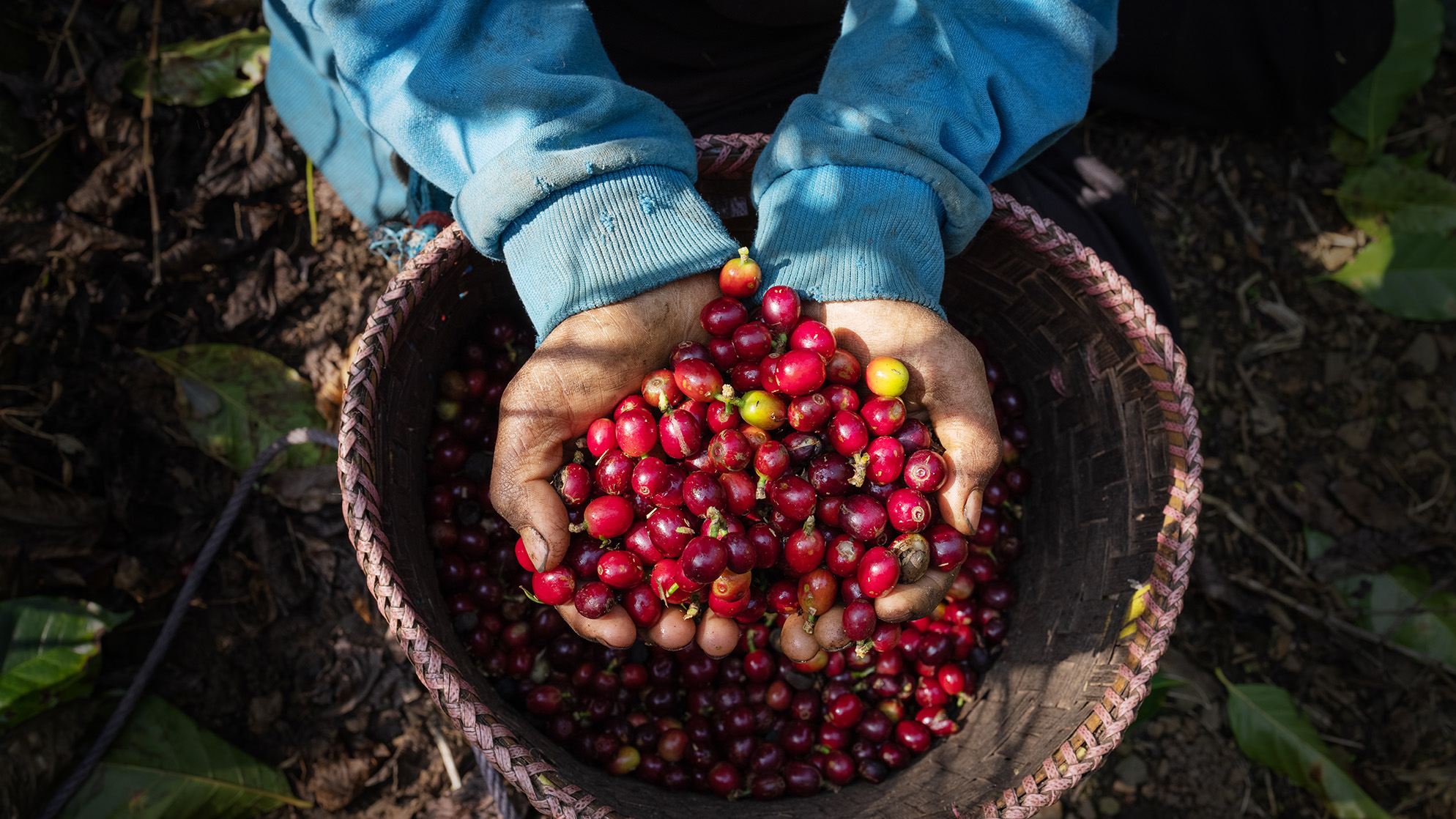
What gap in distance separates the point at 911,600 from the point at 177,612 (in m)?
3.02

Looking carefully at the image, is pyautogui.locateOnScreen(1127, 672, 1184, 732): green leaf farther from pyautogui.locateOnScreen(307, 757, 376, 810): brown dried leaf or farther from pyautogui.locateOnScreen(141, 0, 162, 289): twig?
pyautogui.locateOnScreen(141, 0, 162, 289): twig

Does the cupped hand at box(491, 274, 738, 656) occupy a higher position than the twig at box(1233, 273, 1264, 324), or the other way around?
the cupped hand at box(491, 274, 738, 656)

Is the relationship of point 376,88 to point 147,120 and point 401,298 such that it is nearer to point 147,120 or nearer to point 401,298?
point 401,298

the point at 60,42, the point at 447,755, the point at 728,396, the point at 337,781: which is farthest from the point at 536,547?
the point at 60,42

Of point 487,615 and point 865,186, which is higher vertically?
point 865,186

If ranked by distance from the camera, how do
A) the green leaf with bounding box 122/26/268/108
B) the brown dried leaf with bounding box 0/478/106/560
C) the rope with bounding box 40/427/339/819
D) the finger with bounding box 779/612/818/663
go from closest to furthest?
the finger with bounding box 779/612/818/663 < the rope with bounding box 40/427/339/819 < the brown dried leaf with bounding box 0/478/106/560 < the green leaf with bounding box 122/26/268/108

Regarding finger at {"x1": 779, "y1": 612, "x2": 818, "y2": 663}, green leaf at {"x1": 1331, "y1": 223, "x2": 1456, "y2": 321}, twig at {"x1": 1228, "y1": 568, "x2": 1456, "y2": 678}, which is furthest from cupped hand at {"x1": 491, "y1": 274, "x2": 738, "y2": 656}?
green leaf at {"x1": 1331, "y1": 223, "x2": 1456, "y2": 321}

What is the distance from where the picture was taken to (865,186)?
2.71 meters

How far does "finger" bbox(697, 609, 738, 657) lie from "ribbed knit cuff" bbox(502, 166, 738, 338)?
1.02 metres

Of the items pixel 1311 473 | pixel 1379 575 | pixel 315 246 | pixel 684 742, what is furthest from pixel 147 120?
pixel 1379 575

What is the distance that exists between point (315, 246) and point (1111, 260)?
12.4 ft

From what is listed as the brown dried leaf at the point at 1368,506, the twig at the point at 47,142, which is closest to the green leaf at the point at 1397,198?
the brown dried leaf at the point at 1368,506

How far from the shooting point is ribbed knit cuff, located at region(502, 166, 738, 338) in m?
2.51

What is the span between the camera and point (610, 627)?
2514 millimetres
